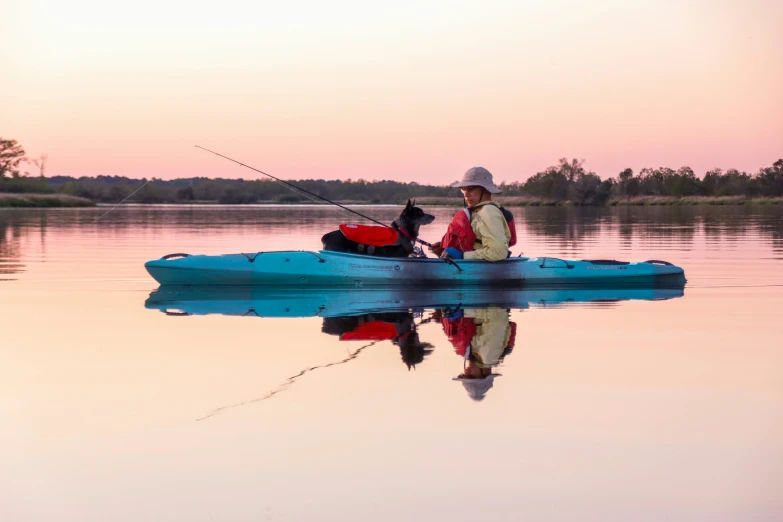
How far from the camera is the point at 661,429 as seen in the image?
463cm

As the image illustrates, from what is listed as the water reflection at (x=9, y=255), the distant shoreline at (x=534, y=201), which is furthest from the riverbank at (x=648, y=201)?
the water reflection at (x=9, y=255)

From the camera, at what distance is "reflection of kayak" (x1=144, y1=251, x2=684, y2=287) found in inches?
429

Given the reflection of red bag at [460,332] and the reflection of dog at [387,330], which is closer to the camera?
the reflection of dog at [387,330]

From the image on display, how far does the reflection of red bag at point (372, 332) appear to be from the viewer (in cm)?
747

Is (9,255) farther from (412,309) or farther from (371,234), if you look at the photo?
(412,309)

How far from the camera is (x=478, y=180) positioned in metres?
10.2

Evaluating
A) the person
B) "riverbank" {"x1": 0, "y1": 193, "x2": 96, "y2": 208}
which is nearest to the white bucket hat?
the person

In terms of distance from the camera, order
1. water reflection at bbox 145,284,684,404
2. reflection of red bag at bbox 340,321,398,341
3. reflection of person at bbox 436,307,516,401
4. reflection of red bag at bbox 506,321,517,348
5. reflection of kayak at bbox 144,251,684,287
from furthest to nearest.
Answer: reflection of kayak at bbox 144,251,684,287 → reflection of red bag at bbox 340,321,398,341 → reflection of red bag at bbox 506,321,517,348 → water reflection at bbox 145,284,684,404 → reflection of person at bbox 436,307,516,401

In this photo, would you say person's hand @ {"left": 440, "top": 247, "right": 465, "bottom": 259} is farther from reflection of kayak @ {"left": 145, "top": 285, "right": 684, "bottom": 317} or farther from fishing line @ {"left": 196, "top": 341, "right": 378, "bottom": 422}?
fishing line @ {"left": 196, "top": 341, "right": 378, "bottom": 422}

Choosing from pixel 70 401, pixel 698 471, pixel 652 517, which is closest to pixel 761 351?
pixel 698 471

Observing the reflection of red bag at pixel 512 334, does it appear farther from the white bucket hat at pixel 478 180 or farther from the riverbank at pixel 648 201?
the riverbank at pixel 648 201

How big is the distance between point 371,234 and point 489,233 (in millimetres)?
1371

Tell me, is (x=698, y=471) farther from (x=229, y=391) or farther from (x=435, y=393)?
(x=229, y=391)

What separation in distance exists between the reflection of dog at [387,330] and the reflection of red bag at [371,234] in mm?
2015
